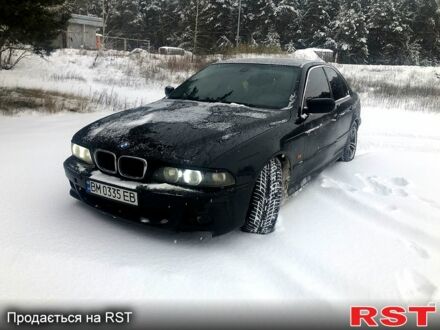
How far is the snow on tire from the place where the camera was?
113 inches

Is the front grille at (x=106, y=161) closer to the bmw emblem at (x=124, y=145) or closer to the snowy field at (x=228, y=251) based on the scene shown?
the bmw emblem at (x=124, y=145)

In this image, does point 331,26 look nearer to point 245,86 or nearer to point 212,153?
point 245,86

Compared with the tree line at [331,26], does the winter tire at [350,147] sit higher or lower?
lower

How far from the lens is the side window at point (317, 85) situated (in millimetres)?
3793

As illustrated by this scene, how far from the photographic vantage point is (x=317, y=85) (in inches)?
160

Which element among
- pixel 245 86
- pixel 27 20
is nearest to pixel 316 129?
pixel 245 86

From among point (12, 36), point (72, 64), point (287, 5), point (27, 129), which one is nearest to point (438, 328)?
point (27, 129)

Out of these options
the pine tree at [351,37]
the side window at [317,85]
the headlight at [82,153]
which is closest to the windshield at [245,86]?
the side window at [317,85]

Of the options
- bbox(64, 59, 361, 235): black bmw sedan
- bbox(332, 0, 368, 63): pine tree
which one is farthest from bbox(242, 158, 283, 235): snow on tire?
bbox(332, 0, 368, 63): pine tree

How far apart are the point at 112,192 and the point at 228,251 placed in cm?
92

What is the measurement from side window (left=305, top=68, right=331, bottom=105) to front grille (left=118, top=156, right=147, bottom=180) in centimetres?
180

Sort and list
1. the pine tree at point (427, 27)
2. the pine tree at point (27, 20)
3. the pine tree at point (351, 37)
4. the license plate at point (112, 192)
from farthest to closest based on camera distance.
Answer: the pine tree at point (427, 27), the pine tree at point (351, 37), the pine tree at point (27, 20), the license plate at point (112, 192)

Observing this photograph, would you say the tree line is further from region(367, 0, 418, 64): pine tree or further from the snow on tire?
the snow on tire

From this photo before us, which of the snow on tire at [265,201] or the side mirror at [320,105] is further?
the side mirror at [320,105]
